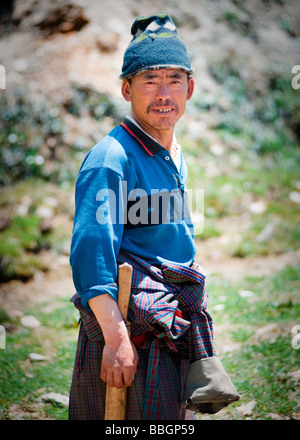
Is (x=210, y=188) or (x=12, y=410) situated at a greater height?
(x=210, y=188)

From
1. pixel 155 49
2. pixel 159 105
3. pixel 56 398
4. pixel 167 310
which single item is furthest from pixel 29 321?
pixel 155 49

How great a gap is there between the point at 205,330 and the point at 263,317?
6.76 ft

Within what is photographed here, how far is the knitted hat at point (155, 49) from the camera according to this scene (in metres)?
2.19

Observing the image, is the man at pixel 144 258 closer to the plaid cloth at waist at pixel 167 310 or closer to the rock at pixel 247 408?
the plaid cloth at waist at pixel 167 310

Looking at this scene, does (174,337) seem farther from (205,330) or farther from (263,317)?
(263,317)

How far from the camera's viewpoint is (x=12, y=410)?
125 inches

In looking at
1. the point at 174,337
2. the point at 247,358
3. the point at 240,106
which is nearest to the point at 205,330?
the point at 174,337

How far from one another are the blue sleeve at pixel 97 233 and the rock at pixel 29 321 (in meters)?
2.68

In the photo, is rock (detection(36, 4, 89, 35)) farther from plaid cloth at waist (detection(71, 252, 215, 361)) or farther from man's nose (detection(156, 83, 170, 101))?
plaid cloth at waist (detection(71, 252, 215, 361))

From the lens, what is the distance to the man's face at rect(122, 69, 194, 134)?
2230 mm

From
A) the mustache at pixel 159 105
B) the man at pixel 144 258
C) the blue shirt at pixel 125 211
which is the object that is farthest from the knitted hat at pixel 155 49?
the blue shirt at pixel 125 211

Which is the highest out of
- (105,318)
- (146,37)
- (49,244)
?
(146,37)

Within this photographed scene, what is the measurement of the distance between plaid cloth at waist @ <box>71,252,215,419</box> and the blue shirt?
0.08 metres

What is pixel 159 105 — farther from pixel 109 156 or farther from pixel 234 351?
pixel 234 351
